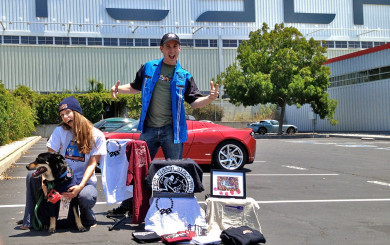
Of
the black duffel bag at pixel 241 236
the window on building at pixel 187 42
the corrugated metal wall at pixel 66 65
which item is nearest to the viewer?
the black duffel bag at pixel 241 236

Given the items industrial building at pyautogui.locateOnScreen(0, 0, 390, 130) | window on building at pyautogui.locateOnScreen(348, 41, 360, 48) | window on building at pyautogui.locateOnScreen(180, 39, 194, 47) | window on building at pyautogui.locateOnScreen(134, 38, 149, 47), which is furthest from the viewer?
window on building at pyautogui.locateOnScreen(348, 41, 360, 48)

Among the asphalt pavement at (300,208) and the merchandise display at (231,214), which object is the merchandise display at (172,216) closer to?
the merchandise display at (231,214)

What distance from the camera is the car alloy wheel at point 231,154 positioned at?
10211 millimetres

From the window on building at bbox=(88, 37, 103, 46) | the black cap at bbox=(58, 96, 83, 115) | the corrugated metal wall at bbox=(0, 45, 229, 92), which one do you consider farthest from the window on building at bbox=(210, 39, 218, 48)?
the black cap at bbox=(58, 96, 83, 115)

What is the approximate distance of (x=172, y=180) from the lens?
477 cm

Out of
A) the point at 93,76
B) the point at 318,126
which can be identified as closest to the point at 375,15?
the point at 318,126

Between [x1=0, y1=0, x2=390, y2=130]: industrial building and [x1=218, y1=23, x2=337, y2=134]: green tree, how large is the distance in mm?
7825

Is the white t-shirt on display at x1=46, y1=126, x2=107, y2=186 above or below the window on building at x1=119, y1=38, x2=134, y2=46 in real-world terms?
below

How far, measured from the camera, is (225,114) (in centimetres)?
4050

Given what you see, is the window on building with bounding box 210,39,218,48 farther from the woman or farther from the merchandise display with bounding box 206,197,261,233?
the merchandise display with bounding box 206,197,261,233

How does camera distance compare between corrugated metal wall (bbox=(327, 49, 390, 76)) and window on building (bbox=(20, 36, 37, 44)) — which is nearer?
corrugated metal wall (bbox=(327, 49, 390, 76))

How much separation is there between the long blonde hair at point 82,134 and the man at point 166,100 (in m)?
0.49

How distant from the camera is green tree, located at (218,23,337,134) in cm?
3212

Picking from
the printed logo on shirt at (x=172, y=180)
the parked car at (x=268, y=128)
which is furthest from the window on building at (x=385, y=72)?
the printed logo on shirt at (x=172, y=180)
